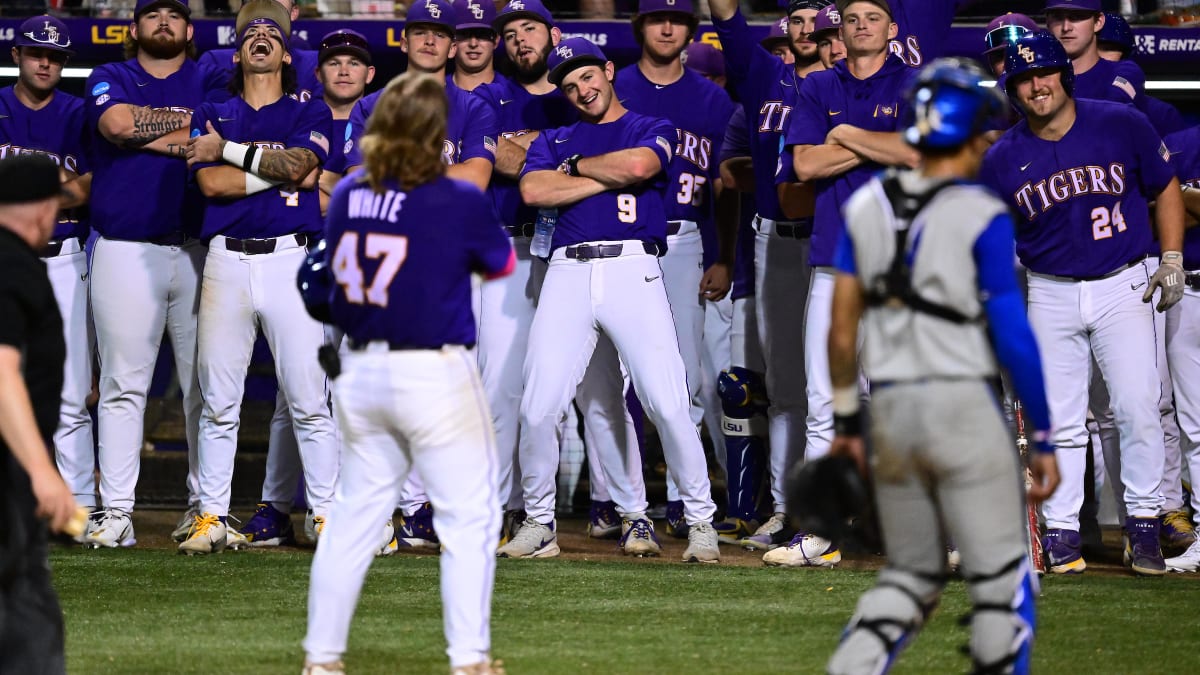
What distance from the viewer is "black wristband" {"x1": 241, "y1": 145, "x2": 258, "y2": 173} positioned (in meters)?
6.53

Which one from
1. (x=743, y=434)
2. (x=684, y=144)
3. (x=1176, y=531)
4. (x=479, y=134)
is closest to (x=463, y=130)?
(x=479, y=134)

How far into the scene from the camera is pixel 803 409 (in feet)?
23.5

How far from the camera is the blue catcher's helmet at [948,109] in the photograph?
3484 millimetres

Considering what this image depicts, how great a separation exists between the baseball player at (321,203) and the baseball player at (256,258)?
0.75ft

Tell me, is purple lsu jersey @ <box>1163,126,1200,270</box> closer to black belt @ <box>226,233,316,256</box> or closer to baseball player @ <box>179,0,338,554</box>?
baseball player @ <box>179,0,338,554</box>

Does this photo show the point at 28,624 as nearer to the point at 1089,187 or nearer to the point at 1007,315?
the point at 1007,315

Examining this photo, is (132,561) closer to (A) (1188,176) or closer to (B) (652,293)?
Result: (B) (652,293)

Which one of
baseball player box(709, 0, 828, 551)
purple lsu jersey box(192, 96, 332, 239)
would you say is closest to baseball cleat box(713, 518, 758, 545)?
baseball player box(709, 0, 828, 551)

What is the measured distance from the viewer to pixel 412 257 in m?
4.06

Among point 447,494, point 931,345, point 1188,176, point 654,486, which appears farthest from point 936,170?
point 654,486

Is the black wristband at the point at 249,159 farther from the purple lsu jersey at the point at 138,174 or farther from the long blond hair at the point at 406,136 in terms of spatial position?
the long blond hair at the point at 406,136

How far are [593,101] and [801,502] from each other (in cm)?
336

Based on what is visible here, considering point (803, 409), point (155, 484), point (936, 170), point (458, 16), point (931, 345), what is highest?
point (458, 16)

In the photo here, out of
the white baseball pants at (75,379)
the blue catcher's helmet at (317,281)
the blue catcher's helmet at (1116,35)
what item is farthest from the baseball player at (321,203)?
the blue catcher's helmet at (1116,35)
